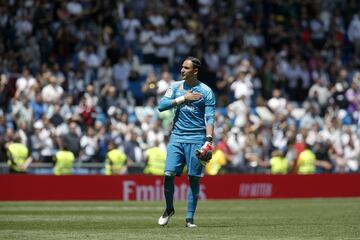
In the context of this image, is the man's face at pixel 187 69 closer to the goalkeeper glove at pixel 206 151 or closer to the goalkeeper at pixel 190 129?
the goalkeeper at pixel 190 129

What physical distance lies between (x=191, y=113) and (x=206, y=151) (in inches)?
28.6

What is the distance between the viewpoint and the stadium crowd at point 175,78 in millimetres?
29250

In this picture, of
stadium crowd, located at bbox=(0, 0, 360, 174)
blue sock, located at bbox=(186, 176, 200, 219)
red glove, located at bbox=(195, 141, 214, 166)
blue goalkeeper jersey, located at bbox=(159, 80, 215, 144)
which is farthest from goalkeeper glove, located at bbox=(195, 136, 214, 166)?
stadium crowd, located at bbox=(0, 0, 360, 174)

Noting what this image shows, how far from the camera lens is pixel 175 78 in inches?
1315

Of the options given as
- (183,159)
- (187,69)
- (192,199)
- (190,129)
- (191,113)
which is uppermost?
(187,69)

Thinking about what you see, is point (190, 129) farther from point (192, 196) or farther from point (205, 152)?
point (192, 196)

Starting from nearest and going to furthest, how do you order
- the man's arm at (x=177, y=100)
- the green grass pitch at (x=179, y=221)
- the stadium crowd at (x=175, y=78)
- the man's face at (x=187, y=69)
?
the green grass pitch at (x=179, y=221), the man's arm at (x=177, y=100), the man's face at (x=187, y=69), the stadium crowd at (x=175, y=78)

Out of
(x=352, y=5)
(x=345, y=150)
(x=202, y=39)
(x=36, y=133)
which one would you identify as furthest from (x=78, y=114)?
(x=352, y=5)

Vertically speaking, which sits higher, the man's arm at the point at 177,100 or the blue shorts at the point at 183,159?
the man's arm at the point at 177,100

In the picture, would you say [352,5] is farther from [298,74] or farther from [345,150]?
[345,150]

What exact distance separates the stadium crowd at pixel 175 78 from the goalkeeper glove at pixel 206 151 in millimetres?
12498

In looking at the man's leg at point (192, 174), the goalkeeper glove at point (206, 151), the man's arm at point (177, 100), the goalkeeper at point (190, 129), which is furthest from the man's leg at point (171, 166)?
the man's arm at point (177, 100)

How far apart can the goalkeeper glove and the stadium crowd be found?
1250cm

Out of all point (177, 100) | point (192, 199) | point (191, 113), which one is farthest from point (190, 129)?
point (192, 199)
